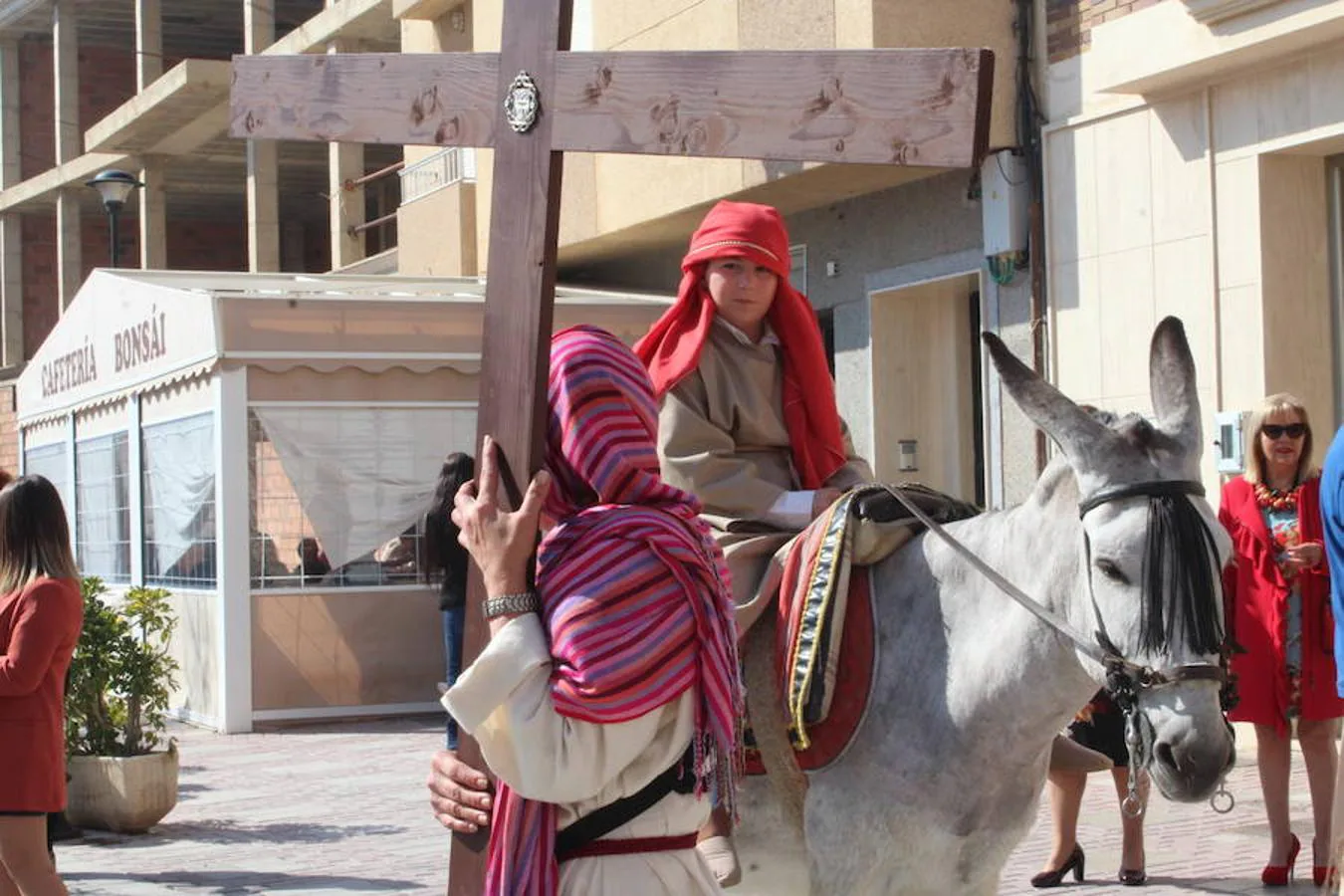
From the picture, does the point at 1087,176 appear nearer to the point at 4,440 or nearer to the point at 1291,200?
the point at 1291,200

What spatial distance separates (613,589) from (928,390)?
13.3 metres

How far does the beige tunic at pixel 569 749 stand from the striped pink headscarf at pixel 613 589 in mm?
30

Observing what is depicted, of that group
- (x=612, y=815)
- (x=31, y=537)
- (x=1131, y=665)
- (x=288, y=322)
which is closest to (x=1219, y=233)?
(x=288, y=322)

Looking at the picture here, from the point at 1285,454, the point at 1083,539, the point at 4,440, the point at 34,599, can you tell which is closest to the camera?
the point at 1083,539

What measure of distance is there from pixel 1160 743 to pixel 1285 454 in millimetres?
4846

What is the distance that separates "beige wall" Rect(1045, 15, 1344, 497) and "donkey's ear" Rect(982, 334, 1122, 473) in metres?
Result: 8.21

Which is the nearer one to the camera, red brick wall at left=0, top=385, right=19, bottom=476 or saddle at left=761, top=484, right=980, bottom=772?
saddle at left=761, top=484, right=980, bottom=772

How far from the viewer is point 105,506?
59.6ft

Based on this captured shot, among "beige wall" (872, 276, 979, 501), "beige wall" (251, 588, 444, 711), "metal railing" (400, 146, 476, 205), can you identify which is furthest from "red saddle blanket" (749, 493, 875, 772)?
"metal railing" (400, 146, 476, 205)

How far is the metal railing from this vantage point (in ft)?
70.9

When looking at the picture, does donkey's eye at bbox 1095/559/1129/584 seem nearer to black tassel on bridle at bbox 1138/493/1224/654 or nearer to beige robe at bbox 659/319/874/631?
black tassel on bridle at bbox 1138/493/1224/654

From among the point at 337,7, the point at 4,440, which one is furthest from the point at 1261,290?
the point at 4,440

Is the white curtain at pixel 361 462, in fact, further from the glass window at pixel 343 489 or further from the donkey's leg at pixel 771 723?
the donkey's leg at pixel 771 723

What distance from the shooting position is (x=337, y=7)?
26.5 m
